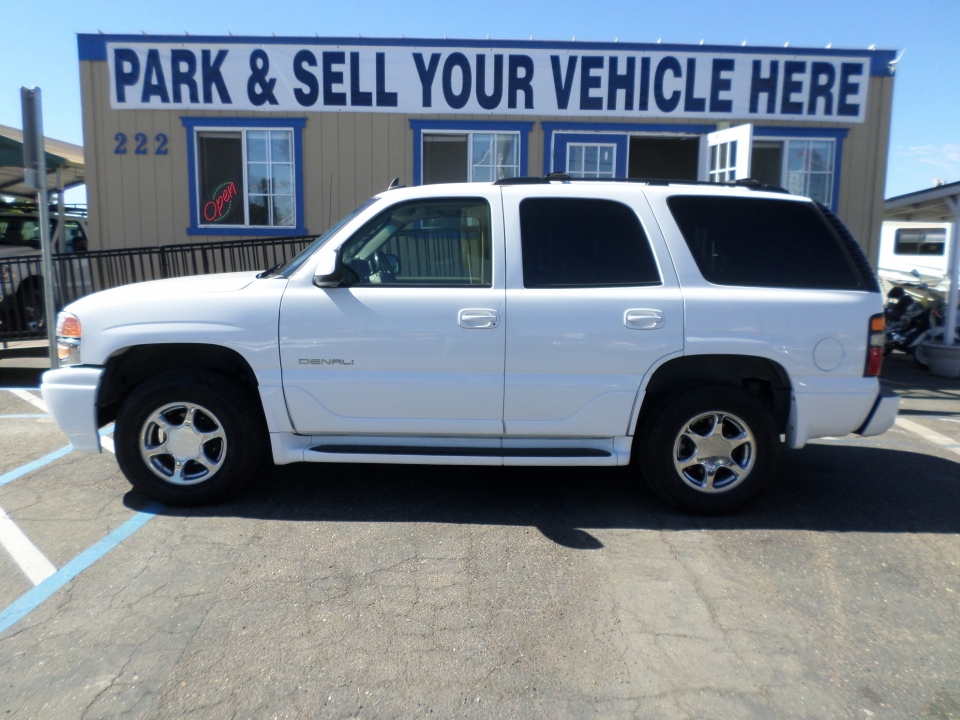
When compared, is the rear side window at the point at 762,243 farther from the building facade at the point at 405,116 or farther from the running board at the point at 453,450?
the building facade at the point at 405,116

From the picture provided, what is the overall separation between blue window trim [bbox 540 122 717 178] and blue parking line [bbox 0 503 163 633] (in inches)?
301

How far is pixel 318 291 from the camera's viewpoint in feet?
14.2

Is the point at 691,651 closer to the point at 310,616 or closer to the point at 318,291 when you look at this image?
the point at 310,616

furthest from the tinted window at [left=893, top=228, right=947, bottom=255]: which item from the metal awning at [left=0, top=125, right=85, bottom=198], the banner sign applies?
the metal awning at [left=0, top=125, right=85, bottom=198]

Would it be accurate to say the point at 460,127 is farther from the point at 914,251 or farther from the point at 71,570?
the point at 914,251

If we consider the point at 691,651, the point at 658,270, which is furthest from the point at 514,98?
the point at 691,651

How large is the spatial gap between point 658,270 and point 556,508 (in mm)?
1528

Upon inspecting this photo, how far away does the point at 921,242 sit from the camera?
46.4 feet

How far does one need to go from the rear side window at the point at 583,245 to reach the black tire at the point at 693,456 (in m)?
0.74

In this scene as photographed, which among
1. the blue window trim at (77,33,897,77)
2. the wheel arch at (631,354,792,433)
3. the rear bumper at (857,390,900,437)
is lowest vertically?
the rear bumper at (857,390,900,437)

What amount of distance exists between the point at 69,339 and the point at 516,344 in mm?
2565

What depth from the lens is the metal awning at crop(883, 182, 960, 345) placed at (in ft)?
32.5

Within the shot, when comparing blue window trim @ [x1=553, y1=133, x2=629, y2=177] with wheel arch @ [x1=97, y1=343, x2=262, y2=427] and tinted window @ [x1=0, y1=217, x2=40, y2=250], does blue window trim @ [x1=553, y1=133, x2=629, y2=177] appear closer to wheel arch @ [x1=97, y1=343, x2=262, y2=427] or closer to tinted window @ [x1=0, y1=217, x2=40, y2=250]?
wheel arch @ [x1=97, y1=343, x2=262, y2=427]

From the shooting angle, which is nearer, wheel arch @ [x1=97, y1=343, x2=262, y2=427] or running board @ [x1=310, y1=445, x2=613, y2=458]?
running board @ [x1=310, y1=445, x2=613, y2=458]
